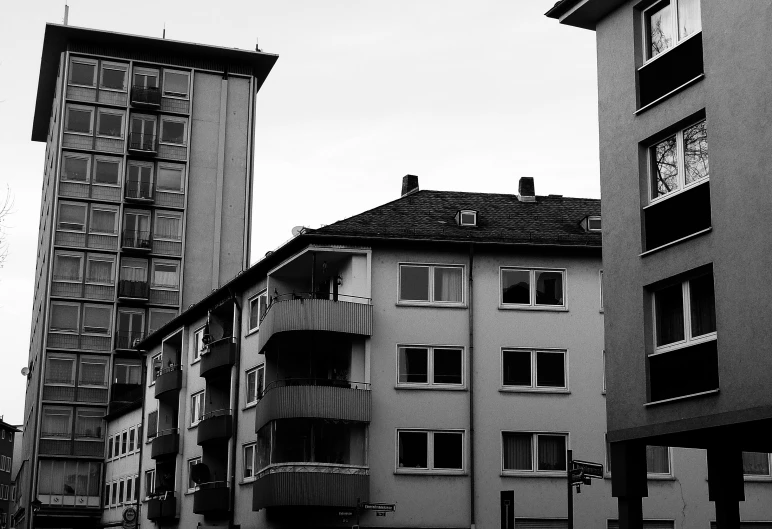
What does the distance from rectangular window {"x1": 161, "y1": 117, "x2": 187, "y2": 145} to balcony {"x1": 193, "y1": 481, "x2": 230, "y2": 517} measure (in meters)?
32.6

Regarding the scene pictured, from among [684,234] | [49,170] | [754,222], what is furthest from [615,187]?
[49,170]

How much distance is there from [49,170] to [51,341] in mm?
13397

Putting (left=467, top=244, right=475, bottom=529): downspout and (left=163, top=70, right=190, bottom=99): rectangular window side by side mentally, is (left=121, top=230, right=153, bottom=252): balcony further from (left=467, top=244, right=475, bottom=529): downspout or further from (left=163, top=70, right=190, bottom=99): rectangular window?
(left=467, top=244, right=475, bottom=529): downspout

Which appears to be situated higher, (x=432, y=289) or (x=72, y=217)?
(x=72, y=217)

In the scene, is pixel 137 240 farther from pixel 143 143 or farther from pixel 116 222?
pixel 143 143

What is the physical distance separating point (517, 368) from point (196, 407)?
57.4 ft

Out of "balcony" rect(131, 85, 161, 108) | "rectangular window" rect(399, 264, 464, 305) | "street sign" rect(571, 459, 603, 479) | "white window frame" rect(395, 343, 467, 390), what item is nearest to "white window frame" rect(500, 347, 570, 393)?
"white window frame" rect(395, 343, 467, 390)

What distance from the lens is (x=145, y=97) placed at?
75.2 metres

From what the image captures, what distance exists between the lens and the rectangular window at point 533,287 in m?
41.0

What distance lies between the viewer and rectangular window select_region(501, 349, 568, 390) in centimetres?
4038

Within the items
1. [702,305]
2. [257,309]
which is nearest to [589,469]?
[702,305]

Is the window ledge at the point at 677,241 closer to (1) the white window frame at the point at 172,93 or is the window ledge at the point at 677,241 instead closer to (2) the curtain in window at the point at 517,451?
(2) the curtain in window at the point at 517,451

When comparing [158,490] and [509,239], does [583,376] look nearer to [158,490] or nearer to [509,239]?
[509,239]

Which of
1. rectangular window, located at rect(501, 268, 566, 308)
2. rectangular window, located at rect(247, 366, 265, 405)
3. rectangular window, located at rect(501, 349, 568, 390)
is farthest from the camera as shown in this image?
rectangular window, located at rect(247, 366, 265, 405)
